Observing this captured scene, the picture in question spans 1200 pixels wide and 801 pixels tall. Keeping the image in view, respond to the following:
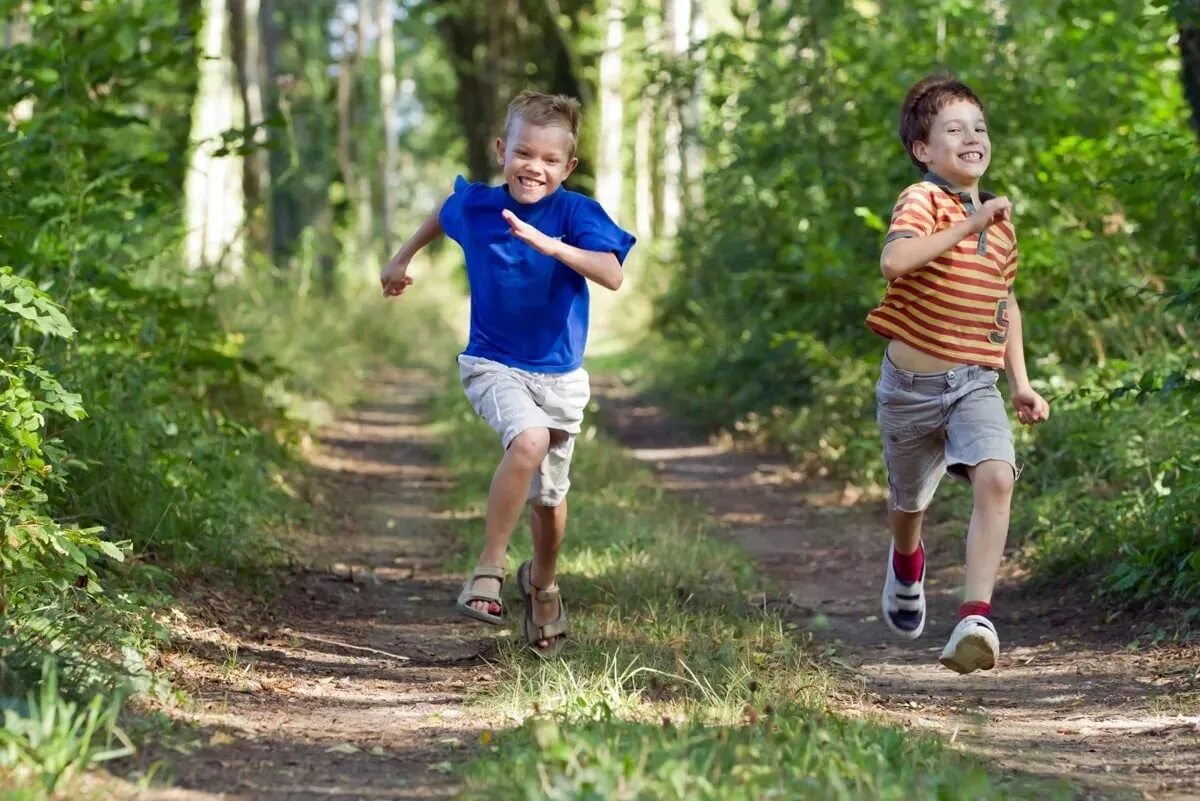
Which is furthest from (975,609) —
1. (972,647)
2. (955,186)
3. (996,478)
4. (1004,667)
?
(955,186)

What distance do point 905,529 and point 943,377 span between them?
0.78m

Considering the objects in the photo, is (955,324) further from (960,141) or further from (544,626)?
(544,626)

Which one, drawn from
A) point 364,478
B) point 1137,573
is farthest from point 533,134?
point 364,478

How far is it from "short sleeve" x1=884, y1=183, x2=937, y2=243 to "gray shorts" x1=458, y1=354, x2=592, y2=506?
3.75ft

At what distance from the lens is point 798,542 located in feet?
28.9

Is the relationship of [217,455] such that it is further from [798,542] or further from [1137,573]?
[1137,573]

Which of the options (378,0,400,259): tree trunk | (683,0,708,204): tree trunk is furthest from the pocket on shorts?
(378,0,400,259): tree trunk

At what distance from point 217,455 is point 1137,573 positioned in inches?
161

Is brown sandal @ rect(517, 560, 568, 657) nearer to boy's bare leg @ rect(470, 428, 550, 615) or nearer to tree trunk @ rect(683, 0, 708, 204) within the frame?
boy's bare leg @ rect(470, 428, 550, 615)

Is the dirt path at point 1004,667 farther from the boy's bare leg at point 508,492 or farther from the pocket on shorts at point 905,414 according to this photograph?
the boy's bare leg at point 508,492

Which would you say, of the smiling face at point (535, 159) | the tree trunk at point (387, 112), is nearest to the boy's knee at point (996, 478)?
the smiling face at point (535, 159)

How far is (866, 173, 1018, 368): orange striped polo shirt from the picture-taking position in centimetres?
523

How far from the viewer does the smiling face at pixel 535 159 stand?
542 cm

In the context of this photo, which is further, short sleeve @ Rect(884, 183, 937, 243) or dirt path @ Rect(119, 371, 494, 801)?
short sleeve @ Rect(884, 183, 937, 243)
